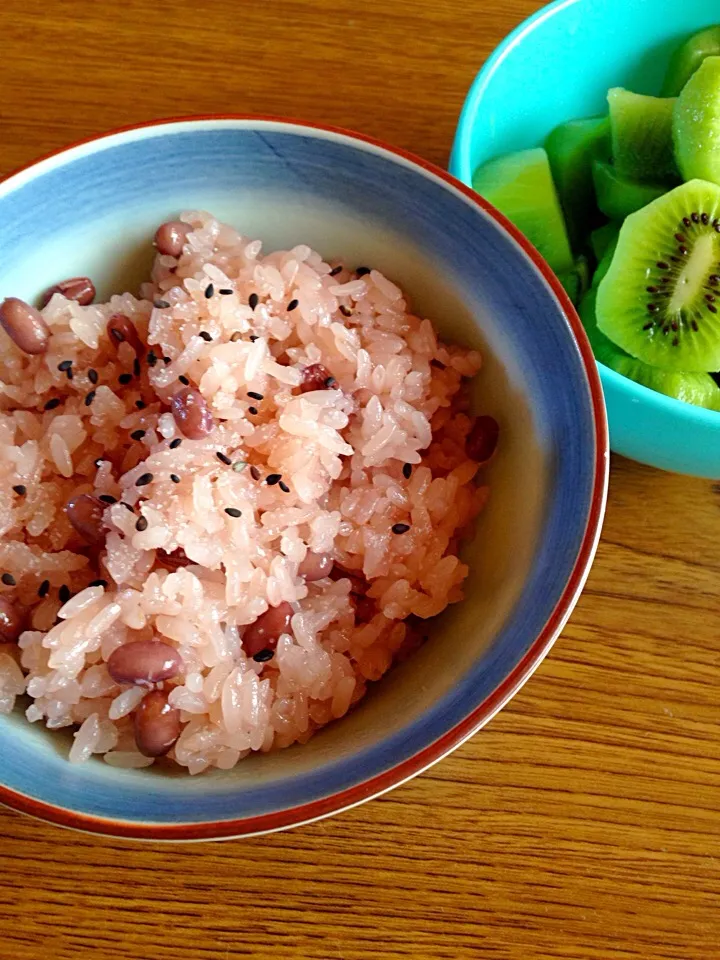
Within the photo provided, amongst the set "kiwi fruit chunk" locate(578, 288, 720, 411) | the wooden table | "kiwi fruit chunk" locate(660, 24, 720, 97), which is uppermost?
"kiwi fruit chunk" locate(660, 24, 720, 97)

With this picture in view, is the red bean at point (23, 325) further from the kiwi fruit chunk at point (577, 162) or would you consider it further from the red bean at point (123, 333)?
the kiwi fruit chunk at point (577, 162)

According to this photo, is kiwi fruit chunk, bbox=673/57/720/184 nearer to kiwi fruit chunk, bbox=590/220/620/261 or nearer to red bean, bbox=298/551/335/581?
kiwi fruit chunk, bbox=590/220/620/261

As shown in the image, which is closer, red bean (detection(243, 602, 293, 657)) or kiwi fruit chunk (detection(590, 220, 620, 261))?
red bean (detection(243, 602, 293, 657))

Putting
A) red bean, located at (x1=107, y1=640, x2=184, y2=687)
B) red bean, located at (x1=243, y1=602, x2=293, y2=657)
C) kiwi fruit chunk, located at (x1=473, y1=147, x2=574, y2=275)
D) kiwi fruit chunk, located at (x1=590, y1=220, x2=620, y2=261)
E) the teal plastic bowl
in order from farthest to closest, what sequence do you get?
kiwi fruit chunk, located at (x1=590, y1=220, x2=620, y2=261) < kiwi fruit chunk, located at (x1=473, y1=147, x2=574, y2=275) < the teal plastic bowl < red bean, located at (x1=243, y1=602, x2=293, y2=657) < red bean, located at (x1=107, y1=640, x2=184, y2=687)

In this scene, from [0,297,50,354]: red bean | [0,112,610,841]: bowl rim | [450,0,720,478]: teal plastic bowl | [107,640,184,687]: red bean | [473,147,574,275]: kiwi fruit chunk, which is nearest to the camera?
[0,112,610,841]: bowl rim

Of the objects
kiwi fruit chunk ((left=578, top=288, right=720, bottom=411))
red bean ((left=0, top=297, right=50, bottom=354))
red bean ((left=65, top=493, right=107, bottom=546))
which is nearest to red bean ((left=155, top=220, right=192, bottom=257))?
red bean ((left=0, top=297, right=50, bottom=354))

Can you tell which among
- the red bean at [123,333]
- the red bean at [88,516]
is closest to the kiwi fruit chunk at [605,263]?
the red bean at [123,333]
